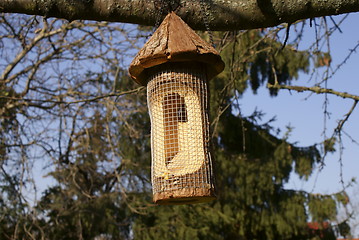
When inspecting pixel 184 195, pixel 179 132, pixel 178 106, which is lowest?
pixel 184 195

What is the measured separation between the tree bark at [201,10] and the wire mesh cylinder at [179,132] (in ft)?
0.81

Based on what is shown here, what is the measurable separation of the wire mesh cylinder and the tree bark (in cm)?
25

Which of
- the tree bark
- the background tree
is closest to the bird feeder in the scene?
the tree bark

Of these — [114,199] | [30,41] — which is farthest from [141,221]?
[30,41]

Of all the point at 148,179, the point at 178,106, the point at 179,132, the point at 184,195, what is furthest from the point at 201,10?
the point at 148,179

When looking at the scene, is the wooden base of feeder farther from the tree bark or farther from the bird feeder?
the tree bark

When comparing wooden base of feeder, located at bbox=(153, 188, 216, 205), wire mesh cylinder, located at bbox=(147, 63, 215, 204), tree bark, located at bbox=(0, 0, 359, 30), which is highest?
tree bark, located at bbox=(0, 0, 359, 30)

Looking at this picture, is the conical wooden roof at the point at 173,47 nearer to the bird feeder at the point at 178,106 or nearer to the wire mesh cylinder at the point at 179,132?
the bird feeder at the point at 178,106

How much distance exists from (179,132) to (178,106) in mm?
142

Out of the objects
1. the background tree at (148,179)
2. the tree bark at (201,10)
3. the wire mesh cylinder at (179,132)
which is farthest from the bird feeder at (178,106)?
the background tree at (148,179)

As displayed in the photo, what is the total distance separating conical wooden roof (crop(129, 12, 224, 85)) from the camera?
2.12m

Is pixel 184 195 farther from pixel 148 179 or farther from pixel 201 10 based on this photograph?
pixel 148 179

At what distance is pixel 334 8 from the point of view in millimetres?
2291

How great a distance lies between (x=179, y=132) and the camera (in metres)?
2.35
